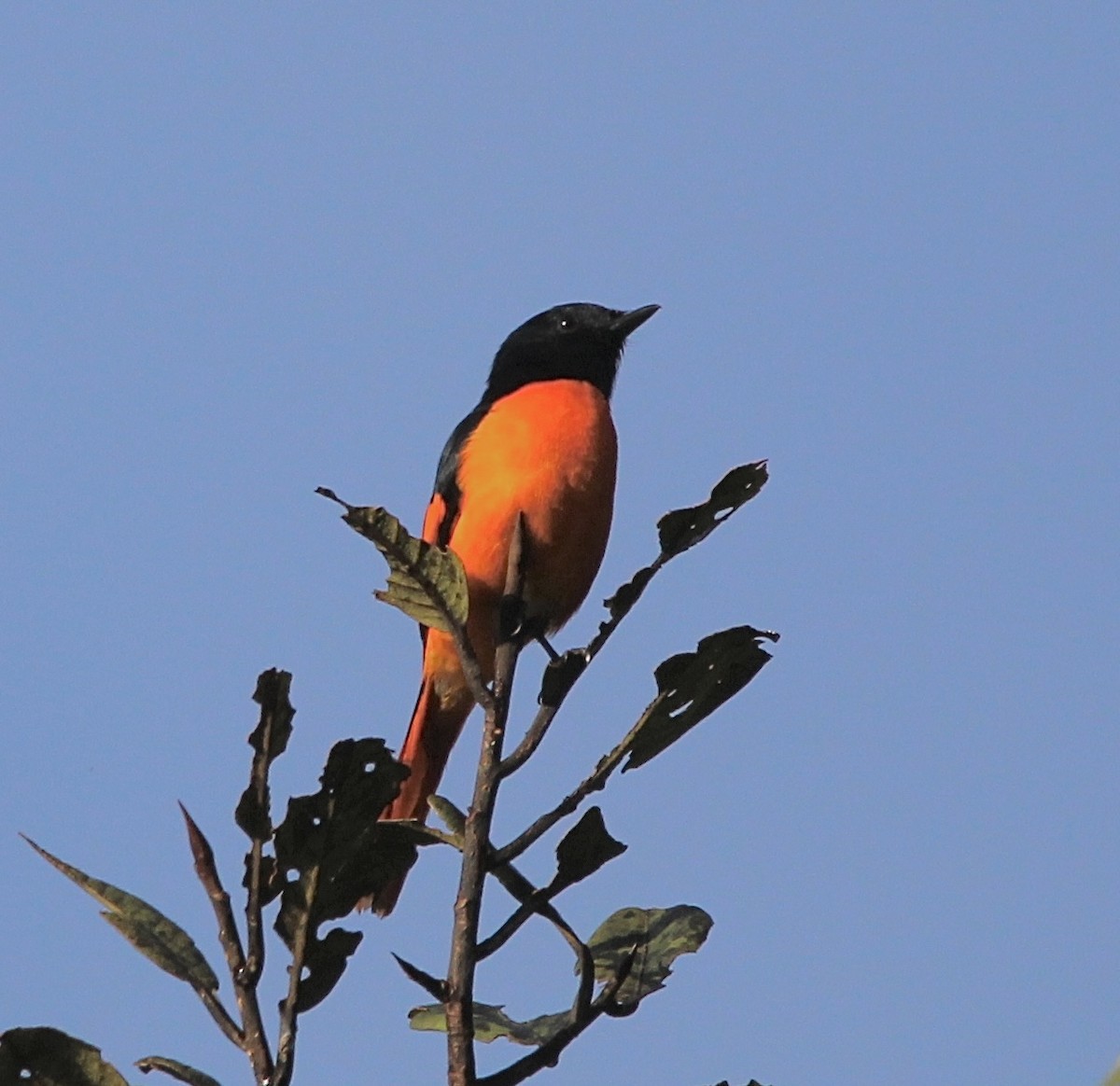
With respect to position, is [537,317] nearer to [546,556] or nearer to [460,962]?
[546,556]

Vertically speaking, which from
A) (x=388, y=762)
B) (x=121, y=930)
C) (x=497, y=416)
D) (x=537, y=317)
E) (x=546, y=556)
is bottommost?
(x=121, y=930)

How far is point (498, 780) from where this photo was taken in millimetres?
2012

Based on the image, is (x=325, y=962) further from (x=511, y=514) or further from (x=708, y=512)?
(x=511, y=514)

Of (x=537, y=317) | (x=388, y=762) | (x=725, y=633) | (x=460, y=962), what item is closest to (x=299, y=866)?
(x=388, y=762)

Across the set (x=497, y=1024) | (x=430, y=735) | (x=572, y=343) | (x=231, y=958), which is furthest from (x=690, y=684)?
(x=572, y=343)

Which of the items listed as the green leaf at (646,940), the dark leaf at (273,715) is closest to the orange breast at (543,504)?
the green leaf at (646,940)

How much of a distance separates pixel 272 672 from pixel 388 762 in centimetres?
18

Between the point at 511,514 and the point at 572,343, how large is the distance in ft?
5.33

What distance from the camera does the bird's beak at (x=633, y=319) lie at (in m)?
6.27

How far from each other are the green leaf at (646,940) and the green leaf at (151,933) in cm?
57

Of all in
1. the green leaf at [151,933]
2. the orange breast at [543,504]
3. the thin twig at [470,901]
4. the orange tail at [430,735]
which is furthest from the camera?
the orange tail at [430,735]

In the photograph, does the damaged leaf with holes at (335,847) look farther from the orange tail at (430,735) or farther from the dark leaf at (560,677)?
the orange tail at (430,735)

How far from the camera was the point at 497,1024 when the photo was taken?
221cm

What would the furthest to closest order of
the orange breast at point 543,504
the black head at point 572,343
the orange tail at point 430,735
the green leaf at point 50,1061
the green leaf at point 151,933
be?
the black head at point 572,343 < the orange tail at point 430,735 < the orange breast at point 543,504 < the green leaf at point 151,933 < the green leaf at point 50,1061
